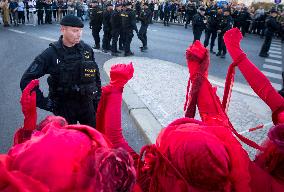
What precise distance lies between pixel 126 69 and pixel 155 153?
88cm

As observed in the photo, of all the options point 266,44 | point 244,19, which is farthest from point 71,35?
point 244,19

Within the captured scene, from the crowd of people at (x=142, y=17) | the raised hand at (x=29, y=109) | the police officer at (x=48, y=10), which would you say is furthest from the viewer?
the police officer at (x=48, y=10)

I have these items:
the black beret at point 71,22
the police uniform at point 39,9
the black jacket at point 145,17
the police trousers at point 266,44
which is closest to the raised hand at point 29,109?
the black beret at point 71,22

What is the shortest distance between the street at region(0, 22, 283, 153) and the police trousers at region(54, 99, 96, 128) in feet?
5.30

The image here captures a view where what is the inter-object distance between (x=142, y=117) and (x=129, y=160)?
15.7ft

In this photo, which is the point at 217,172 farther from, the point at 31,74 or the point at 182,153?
the point at 31,74

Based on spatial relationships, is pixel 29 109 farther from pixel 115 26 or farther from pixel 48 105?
pixel 115 26

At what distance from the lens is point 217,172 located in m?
1.35

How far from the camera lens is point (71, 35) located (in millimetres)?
3441

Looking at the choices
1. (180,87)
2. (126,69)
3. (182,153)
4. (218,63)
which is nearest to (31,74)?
(126,69)

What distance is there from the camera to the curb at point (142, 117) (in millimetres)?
5363

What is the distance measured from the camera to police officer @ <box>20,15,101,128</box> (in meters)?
3.40

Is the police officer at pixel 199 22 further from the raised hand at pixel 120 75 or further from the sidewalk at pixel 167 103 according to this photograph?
the raised hand at pixel 120 75

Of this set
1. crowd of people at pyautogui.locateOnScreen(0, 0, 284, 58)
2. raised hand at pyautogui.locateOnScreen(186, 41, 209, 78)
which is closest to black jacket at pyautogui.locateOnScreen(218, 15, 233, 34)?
crowd of people at pyautogui.locateOnScreen(0, 0, 284, 58)
